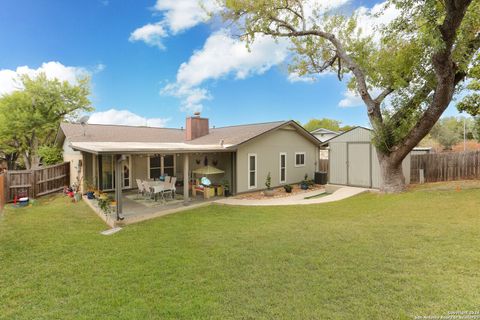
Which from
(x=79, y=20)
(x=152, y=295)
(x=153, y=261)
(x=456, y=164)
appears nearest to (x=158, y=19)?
(x=79, y=20)

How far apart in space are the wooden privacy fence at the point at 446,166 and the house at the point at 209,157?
551 centimetres

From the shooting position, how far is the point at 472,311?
3.11 meters

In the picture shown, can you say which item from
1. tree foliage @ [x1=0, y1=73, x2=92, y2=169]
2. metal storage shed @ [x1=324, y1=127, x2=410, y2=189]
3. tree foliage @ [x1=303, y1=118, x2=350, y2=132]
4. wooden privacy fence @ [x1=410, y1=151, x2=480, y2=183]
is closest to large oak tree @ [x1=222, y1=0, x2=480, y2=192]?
metal storage shed @ [x1=324, y1=127, x2=410, y2=189]

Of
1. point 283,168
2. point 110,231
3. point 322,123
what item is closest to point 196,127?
point 283,168

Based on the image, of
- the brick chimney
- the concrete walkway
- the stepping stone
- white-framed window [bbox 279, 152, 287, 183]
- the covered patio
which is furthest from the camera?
the brick chimney

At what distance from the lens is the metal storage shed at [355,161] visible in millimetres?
12687

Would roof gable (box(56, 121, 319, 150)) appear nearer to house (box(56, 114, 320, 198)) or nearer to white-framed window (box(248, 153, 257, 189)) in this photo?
house (box(56, 114, 320, 198))

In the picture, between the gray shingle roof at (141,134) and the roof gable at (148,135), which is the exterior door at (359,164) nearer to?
the roof gable at (148,135)

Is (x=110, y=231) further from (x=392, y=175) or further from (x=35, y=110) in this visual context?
(x=35, y=110)

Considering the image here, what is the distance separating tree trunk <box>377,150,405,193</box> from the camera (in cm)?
1142

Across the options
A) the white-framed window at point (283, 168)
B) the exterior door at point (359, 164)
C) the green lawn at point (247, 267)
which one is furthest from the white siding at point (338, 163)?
the green lawn at point (247, 267)

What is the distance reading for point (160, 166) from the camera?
Answer: 1366 centimetres

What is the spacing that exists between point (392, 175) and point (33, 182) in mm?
16893

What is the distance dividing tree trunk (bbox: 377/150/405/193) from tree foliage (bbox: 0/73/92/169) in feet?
87.5
